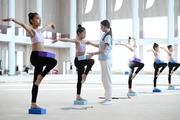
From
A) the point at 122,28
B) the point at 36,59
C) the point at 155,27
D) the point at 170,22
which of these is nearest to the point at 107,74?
the point at 36,59

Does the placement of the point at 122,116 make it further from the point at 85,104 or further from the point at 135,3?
the point at 135,3

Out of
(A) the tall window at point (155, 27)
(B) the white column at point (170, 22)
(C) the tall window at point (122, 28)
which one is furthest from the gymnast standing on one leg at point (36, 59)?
(C) the tall window at point (122, 28)

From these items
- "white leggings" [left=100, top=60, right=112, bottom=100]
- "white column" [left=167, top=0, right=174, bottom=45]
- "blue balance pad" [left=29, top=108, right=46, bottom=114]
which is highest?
"white column" [left=167, top=0, right=174, bottom=45]

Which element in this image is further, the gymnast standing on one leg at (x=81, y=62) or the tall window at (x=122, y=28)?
the tall window at (x=122, y=28)

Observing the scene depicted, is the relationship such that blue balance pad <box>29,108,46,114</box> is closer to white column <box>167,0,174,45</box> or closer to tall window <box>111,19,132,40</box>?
white column <box>167,0,174,45</box>

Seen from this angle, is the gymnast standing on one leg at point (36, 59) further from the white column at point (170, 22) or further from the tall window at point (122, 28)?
the tall window at point (122, 28)

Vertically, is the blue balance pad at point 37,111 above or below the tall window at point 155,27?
below

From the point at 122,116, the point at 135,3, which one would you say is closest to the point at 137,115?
the point at 122,116

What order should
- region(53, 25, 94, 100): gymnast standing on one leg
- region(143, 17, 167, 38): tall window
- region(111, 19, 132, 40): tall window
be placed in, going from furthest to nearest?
region(111, 19, 132, 40): tall window, region(143, 17, 167, 38): tall window, region(53, 25, 94, 100): gymnast standing on one leg

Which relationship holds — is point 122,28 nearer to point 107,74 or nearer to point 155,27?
point 155,27

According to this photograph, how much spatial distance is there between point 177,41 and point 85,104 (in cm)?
3634

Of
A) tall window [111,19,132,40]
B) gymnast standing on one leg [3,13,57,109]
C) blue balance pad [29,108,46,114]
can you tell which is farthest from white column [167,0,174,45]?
blue balance pad [29,108,46,114]

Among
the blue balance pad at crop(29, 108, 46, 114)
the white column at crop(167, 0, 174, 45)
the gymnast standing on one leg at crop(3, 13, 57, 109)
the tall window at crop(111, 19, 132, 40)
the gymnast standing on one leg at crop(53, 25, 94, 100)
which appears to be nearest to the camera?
the blue balance pad at crop(29, 108, 46, 114)

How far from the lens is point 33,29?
6.64 m
